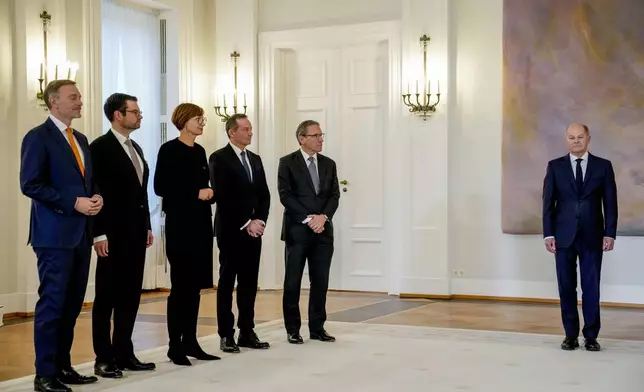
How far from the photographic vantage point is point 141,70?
354 inches

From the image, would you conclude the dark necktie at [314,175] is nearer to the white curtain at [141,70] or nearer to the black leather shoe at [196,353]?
the black leather shoe at [196,353]

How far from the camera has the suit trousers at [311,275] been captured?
5.53 metres

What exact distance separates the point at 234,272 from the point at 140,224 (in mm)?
849

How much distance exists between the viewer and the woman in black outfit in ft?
15.3

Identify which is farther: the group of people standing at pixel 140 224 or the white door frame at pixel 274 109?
the white door frame at pixel 274 109

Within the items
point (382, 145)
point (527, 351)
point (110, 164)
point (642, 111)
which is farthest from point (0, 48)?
point (642, 111)

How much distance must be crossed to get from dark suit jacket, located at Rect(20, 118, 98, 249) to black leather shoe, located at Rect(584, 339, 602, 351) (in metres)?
3.10

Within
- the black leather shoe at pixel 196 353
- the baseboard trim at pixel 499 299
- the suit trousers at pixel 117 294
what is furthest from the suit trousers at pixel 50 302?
the baseboard trim at pixel 499 299

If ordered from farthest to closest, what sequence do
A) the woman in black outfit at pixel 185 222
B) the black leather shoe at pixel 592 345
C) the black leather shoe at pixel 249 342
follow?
1. the black leather shoe at pixel 249 342
2. the black leather shoe at pixel 592 345
3. the woman in black outfit at pixel 185 222

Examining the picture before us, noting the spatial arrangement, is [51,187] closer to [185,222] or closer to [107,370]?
[185,222]

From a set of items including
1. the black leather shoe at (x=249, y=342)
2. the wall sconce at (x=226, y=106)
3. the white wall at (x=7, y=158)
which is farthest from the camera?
the wall sconce at (x=226, y=106)

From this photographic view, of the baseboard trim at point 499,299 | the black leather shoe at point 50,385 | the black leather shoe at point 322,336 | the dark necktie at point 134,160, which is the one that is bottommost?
the baseboard trim at point 499,299

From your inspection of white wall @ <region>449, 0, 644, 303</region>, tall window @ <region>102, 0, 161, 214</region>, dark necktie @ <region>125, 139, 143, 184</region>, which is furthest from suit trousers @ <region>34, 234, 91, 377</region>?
white wall @ <region>449, 0, 644, 303</region>

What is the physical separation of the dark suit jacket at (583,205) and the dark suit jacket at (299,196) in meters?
1.43
